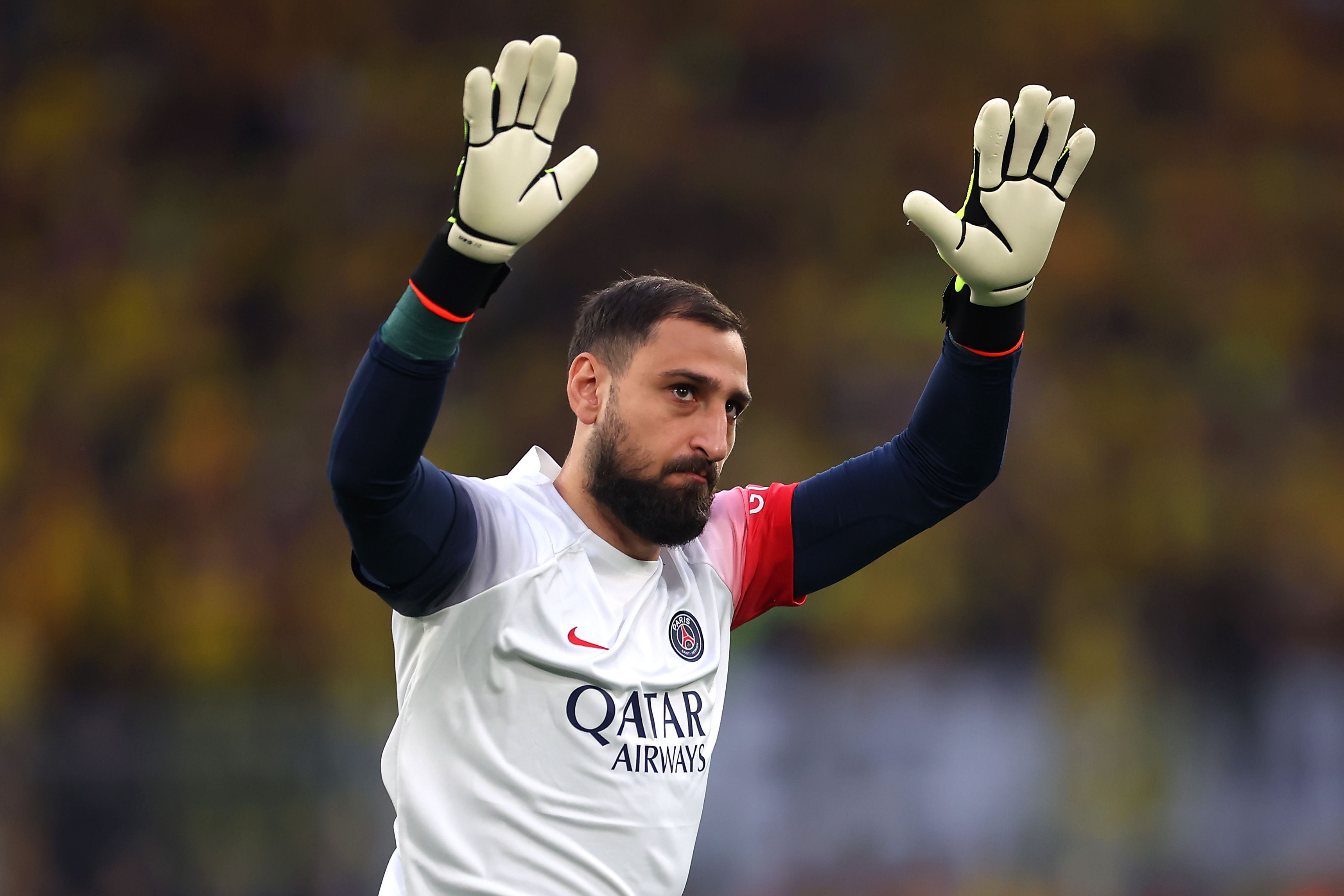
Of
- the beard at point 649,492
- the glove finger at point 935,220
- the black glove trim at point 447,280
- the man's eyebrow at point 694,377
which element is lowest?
the beard at point 649,492

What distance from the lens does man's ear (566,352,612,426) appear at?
226cm

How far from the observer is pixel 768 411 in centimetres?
712

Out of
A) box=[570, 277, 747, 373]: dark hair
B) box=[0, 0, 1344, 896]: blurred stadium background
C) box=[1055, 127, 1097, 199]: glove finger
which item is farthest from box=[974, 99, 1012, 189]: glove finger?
box=[0, 0, 1344, 896]: blurred stadium background

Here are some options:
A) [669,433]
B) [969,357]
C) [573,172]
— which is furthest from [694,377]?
[969,357]

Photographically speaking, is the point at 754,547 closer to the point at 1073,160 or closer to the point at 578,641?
the point at 578,641

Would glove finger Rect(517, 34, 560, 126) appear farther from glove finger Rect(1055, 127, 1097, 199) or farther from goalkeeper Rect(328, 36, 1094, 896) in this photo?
glove finger Rect(1055, 127, 1097, 199)

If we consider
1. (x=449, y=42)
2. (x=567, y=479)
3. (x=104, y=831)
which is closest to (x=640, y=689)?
(x=567, y=479)

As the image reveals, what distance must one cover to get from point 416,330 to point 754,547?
0.95 m

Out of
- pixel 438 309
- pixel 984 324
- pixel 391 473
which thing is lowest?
pixel 391 473

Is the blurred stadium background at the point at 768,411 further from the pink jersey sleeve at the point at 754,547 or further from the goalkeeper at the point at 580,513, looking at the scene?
the goalkeeper at the point at 580,513

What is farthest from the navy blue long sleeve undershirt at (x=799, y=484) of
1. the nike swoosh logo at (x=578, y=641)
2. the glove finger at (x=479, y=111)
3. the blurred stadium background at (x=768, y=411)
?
the blurred stadium background at (x=768, y=411)

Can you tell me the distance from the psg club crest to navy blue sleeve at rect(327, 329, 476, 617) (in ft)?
1.63

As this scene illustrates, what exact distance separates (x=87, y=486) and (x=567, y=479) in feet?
18.6

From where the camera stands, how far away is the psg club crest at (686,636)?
2.22m
